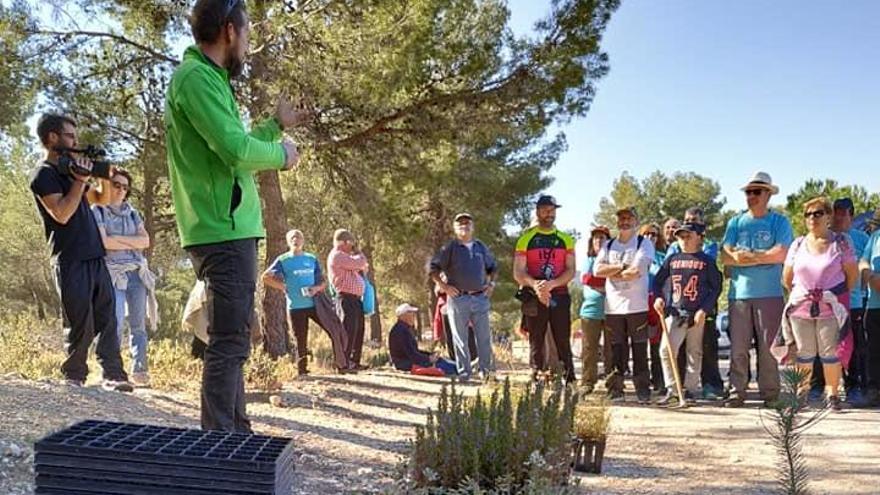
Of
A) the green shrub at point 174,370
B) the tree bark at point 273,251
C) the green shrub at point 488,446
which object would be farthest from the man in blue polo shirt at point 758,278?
the tree bark at point 273,251

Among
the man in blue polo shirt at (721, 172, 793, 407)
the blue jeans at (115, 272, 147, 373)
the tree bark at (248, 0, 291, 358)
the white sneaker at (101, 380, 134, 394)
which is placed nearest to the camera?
the white sneaker at (101, 380, 134, 394)

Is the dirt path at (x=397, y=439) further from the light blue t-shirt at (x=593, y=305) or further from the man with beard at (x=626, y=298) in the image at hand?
the light blue t-shirt at (x=593, y=305)

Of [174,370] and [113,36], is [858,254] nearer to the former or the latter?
[174,370]

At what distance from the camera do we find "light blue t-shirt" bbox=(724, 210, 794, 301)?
6.88m

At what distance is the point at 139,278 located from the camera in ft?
21.9

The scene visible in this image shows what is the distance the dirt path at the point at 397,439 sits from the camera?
161 inches

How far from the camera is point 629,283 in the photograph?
7488 millimetres

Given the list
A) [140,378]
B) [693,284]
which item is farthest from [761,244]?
[140,378]

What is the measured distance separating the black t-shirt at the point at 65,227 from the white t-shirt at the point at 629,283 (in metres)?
4.52

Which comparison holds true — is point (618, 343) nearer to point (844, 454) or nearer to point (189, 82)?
point (844, 454)

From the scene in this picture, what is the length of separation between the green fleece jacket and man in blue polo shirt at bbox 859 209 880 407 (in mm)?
5797

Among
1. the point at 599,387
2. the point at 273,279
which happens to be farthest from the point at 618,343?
the point at 273,279

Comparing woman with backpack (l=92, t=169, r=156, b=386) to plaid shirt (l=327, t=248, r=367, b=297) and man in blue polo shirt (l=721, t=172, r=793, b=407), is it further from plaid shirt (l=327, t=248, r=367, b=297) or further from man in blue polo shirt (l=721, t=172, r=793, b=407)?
man in blue polo shirt (l=721, t=172, r=793, b=407)

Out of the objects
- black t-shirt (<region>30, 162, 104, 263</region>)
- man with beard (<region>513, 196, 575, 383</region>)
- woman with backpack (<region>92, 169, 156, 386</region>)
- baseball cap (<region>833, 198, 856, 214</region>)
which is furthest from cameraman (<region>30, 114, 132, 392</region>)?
baseball cap (<region>833, 198, 856, 214</region>)
